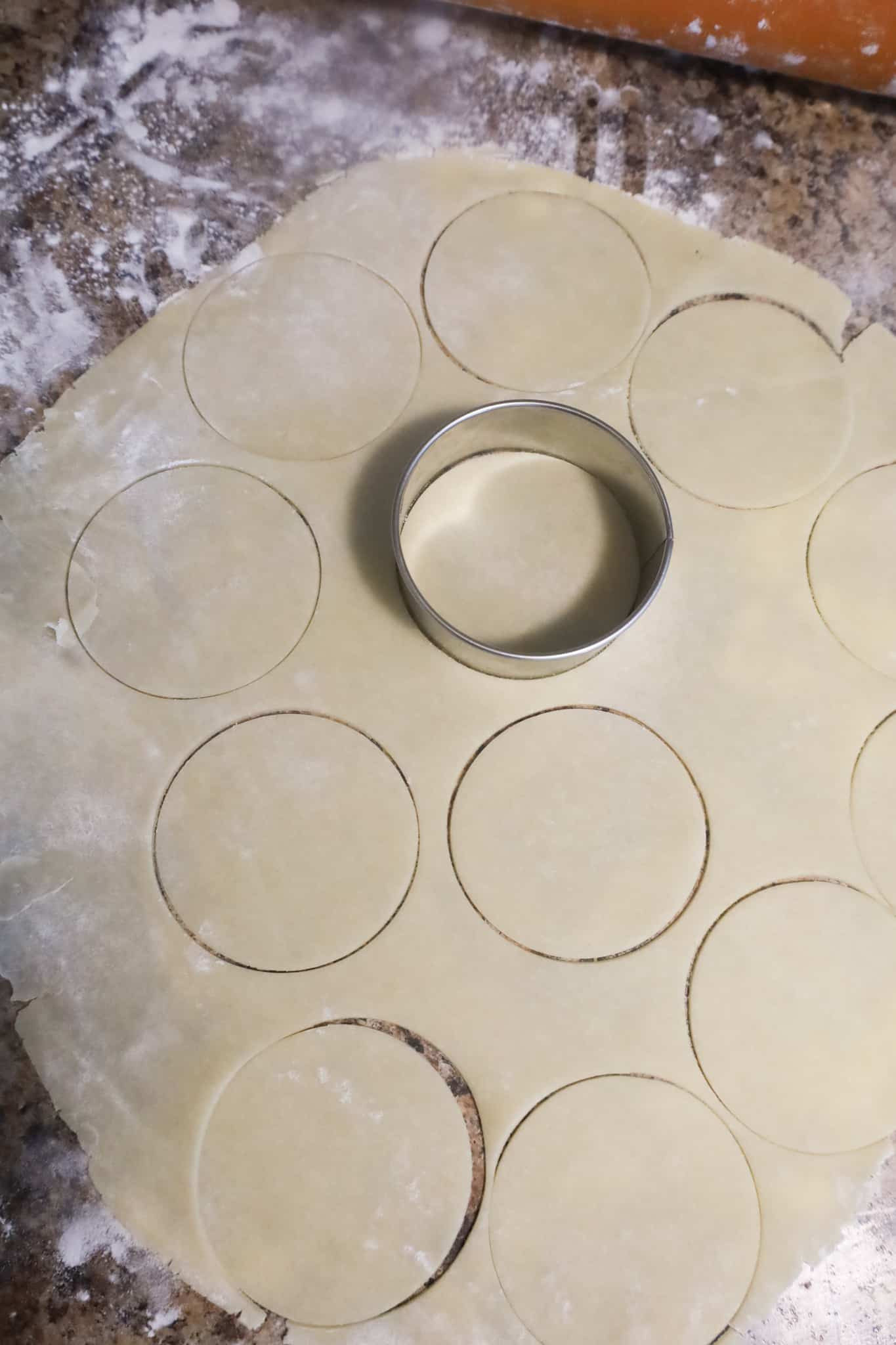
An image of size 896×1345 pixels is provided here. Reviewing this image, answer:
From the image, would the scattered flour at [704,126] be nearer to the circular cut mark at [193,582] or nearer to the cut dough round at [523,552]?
the cut dough round at [523,552]

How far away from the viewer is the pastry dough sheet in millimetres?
998

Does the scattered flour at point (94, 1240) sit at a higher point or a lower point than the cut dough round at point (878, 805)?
lower

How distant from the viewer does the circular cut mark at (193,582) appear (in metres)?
1.10

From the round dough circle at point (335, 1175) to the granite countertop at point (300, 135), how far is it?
809mm

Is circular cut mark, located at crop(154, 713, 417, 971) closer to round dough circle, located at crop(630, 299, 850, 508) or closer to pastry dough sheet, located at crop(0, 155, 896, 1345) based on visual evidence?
pastry dough sheet, located at crop(0, 155, 896, 1345)

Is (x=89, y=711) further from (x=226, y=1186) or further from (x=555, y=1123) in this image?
(x=555, y=1123)

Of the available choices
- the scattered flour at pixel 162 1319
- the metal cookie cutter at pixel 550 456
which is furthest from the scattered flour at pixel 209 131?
the scattered flour at pixel 162 1319

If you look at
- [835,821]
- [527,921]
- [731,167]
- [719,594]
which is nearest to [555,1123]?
[527,921]

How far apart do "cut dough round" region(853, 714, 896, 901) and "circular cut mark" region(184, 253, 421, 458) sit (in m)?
0.69

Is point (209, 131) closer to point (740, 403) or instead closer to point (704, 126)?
point (704, 126)

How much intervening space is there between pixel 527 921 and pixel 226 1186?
409mm

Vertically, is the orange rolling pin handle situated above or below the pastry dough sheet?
above

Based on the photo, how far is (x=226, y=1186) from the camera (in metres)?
0.99

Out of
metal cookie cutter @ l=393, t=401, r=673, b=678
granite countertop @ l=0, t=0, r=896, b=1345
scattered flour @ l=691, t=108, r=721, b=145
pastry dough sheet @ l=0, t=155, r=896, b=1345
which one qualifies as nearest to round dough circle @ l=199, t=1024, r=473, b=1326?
pastry dough sheet @ l=0, t=155, r=896, b=1345
